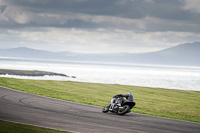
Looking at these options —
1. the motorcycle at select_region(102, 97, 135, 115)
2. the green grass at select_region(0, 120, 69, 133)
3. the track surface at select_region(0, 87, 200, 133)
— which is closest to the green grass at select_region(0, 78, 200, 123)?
the motorcycle at select_region(102, 97, 135, 115)

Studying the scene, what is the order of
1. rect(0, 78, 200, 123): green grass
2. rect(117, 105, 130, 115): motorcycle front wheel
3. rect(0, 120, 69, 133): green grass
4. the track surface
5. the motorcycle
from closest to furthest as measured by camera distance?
1. rect(0, 120, 69, 133): green grass
2. the track surface
3. rect(117, 105, 130, 115): motorcycle front wheel
4. the motorcycle
5. rect(0, 78, 200, 123): green grass

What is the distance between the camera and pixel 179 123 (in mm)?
18109

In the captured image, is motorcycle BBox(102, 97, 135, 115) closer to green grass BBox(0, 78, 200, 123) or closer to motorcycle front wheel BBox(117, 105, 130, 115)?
motorcycle front wheel BBox(117, 105, 130, 115)

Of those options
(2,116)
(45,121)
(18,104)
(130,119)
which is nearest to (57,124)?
(45,121)

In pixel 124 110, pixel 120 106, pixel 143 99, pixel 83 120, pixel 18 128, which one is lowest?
pixel 18 128

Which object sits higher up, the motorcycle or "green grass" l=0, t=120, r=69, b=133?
the motorcycle

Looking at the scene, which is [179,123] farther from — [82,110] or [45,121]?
[45,121]

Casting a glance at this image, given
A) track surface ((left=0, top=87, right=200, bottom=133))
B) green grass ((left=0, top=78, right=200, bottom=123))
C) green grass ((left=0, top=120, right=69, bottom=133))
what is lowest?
green grass ((left=0, top=120, right=69, bottom=133))

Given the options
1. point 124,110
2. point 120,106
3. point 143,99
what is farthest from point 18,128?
point 143,99

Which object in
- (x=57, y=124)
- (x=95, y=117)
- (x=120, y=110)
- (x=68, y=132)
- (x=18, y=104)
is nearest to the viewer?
(x=68, y=132)

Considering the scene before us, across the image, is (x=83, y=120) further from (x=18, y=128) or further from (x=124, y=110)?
(x=18, y=128)

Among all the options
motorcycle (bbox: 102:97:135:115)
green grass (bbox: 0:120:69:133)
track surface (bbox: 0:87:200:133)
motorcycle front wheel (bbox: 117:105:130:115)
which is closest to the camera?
green grass (bbox: 0:120:69:133)

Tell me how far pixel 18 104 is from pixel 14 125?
704cm

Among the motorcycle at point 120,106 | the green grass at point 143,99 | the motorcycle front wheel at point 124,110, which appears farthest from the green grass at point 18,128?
the green grass at point 143,99
